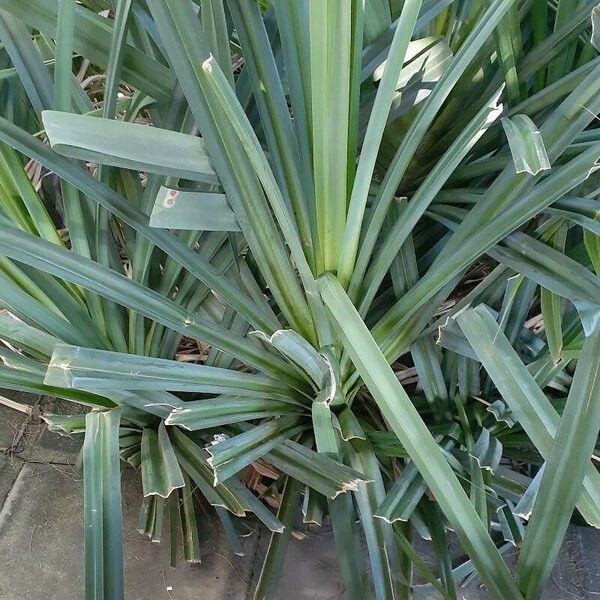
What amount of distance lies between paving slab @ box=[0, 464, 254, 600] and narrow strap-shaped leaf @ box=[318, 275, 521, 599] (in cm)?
39

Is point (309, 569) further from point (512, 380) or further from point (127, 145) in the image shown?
point (127, 145)

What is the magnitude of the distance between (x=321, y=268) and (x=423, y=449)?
199 millimetres

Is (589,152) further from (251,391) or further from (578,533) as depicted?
(578,533)

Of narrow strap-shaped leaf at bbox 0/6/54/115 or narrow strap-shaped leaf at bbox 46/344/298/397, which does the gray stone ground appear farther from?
narrow strap-shaped leaf at bbox 0/6/54/115

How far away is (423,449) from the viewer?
0.46 m

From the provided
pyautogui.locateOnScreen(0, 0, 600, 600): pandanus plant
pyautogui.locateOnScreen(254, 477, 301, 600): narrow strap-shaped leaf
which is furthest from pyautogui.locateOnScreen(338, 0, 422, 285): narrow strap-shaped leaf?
pyautogui.locateOnScreen(254, 477, 301, 600): narrow strap-shaped leaf

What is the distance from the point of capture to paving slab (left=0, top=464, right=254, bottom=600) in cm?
73

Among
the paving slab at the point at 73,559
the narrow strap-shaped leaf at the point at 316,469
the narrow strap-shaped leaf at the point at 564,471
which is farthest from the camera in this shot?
the paving slab at the point at 73,559

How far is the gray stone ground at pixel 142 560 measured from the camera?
2.38 feet

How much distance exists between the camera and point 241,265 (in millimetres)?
670

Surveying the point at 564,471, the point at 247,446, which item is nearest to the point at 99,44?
the point at 247,446

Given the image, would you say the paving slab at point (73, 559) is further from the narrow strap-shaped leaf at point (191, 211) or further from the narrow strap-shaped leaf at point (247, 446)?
the narrow strap-shaped leaf at point (191, 211)

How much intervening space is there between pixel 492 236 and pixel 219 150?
0.80 feet

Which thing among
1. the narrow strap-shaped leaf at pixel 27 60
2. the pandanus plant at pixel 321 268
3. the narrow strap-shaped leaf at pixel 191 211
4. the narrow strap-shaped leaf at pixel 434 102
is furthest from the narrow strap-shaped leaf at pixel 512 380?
the narrow strap-shaped leaf at pixel 27 60
